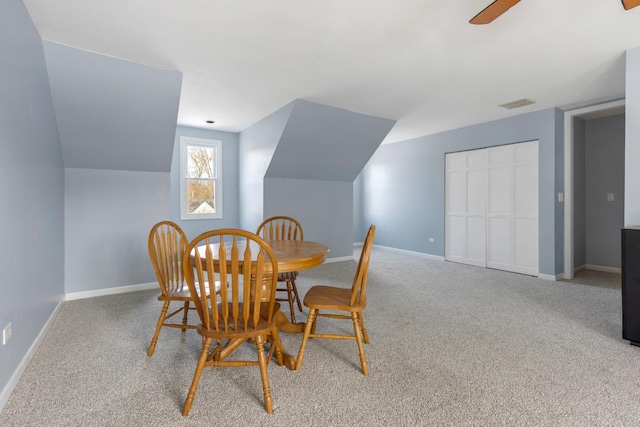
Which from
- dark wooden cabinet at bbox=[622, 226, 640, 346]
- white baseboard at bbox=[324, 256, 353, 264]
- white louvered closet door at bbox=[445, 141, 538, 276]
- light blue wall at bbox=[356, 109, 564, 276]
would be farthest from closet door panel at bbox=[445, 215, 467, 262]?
dark wooden cabinet at bbox=[622, 226, 640, 346]

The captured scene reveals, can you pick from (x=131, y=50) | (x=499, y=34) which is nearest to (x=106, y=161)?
(x=131, y=50)

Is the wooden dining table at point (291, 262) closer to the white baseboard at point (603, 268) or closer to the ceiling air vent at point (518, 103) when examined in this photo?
the ceiling air vent at point (518, 103)

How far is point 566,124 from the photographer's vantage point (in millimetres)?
4203

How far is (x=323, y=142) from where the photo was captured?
461 centimetres

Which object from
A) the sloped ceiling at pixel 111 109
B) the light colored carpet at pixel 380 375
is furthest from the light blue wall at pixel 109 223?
the light colored carpet at pixel 380 375

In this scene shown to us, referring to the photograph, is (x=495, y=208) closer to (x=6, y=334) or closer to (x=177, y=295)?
(x=177, y=295)

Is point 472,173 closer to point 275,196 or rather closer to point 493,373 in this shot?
point 275,196

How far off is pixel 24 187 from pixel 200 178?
3.34 metres

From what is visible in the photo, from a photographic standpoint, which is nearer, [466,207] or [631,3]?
[631,3]

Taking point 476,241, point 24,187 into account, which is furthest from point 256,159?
point 476,241

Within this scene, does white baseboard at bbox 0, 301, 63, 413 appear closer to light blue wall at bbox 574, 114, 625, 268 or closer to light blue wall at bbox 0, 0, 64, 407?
light blue wall at bbox 0, 0, 64, 407

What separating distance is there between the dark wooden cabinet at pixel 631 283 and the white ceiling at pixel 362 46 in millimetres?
1562

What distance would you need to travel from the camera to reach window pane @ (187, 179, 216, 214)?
5.29 metres

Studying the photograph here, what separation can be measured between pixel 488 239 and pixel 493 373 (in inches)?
138
